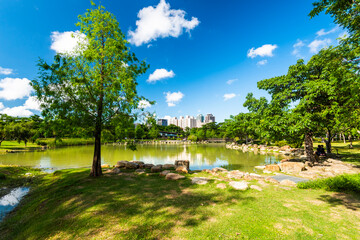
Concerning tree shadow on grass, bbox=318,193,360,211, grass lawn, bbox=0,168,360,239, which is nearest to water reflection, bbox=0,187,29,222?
grass lawn, bbox=0,168,360,239

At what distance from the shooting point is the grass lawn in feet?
12.3

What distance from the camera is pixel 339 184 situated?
6.30 m

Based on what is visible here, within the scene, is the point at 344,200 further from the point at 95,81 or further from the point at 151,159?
the point at 151,159

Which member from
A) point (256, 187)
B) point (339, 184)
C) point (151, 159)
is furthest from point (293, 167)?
point (151, 159)

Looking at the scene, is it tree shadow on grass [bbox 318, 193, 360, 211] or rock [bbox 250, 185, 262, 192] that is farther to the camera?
rock [bbox 250, 185, 262, 192]

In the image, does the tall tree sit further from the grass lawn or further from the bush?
the bush

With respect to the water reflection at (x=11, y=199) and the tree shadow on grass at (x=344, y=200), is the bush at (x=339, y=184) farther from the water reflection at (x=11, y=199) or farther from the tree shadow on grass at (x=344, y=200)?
the water reflection at (x=11, y=199)

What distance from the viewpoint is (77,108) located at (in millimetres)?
8180

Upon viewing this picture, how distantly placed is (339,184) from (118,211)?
8.85 m

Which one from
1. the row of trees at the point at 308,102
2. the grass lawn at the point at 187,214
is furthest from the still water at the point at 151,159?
the grass lawn at the point at 187,214

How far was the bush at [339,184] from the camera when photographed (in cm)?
611

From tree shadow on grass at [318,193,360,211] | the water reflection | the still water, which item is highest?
tree shadow on grass at [318,193,360,211]

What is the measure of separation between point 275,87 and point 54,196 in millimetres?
17596

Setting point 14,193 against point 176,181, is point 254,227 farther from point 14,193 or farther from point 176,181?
point 14,193
